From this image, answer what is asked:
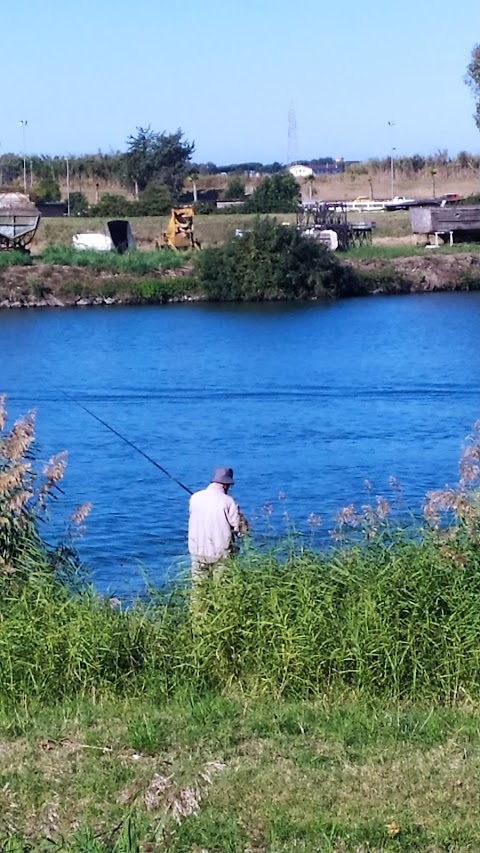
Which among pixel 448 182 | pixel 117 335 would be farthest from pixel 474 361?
pixel 448 182

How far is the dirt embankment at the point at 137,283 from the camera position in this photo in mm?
54781

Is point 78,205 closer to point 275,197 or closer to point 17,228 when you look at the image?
point 275,197

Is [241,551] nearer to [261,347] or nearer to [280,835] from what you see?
[280,835]

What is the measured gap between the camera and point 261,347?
129 ft

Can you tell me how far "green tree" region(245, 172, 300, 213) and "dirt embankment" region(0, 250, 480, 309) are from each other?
17522 millimetres

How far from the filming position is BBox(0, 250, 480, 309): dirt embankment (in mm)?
54781

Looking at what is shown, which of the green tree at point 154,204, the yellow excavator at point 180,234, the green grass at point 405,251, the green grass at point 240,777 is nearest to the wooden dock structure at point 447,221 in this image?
the green grass at point 405,251

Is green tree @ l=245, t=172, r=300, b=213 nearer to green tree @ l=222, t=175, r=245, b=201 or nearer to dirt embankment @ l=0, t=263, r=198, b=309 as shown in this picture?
green tree @ l=222, t=175, r=245, b=201

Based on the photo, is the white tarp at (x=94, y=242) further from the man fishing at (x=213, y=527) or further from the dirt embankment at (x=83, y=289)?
the man fishing at (x=213, y=527)

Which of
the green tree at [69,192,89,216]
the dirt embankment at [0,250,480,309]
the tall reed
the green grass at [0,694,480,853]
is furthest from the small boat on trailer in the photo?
the green grass at [0,694,480,853]

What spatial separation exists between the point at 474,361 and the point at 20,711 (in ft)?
94.3

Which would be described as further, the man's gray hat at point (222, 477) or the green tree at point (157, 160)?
the green tree at point (157, 160)

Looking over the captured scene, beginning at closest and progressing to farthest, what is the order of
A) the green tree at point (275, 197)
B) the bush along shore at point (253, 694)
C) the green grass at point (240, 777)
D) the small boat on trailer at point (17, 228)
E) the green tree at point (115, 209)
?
the green grass at point (240, 777) < the bush along shore at point (253, 694) < the small boat on trailer at point (17, 228) < the green tree at point (275, 197) < the green tree at point (115, 209)

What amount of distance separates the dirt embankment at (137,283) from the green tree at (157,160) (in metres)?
37.1
